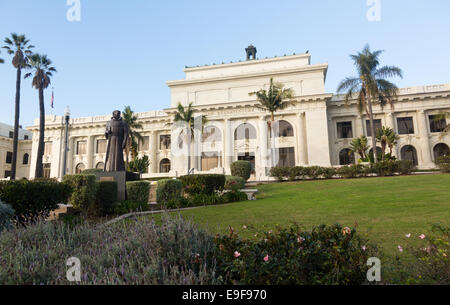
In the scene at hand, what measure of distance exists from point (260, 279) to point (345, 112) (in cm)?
3846

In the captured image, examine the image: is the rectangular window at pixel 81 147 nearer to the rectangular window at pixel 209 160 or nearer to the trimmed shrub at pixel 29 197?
the rectangular window at pixel 209 160

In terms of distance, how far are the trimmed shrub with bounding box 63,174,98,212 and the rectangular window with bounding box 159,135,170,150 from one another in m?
34.0

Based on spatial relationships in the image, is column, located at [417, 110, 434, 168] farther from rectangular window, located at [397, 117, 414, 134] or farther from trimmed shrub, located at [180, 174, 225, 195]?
trimmed shrub, located at [180, 174, 225, 195]

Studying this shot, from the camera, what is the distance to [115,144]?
1254cm

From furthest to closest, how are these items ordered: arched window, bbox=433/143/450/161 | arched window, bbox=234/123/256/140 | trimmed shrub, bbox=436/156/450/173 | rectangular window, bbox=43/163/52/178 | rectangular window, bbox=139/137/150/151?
1. rectangular window, bbox=43/163/52/178
2. rectangular window, bbox=139/137/150/151
3. arched window, bbox=234/123/256/140
4. arched window, bbox=433/143/450/161
5. trimmed shrub, bbox=436/156/450/173

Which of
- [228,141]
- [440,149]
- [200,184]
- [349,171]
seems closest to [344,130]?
[440,149]

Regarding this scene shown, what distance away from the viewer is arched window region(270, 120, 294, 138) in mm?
37312

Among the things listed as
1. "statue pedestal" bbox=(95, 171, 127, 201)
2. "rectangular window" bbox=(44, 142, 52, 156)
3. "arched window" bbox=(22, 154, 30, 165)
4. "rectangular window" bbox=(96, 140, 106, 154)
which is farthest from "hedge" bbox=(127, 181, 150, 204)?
"arched window" bbox=(22, 154, 30, 165)

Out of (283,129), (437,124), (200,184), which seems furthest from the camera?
(283,129)

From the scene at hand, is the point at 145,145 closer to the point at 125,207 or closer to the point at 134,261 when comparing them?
the point at 125,207

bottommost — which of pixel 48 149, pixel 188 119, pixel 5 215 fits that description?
pixel 5 215

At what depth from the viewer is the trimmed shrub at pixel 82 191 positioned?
9.81 metres

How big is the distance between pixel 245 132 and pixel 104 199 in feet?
94.5
